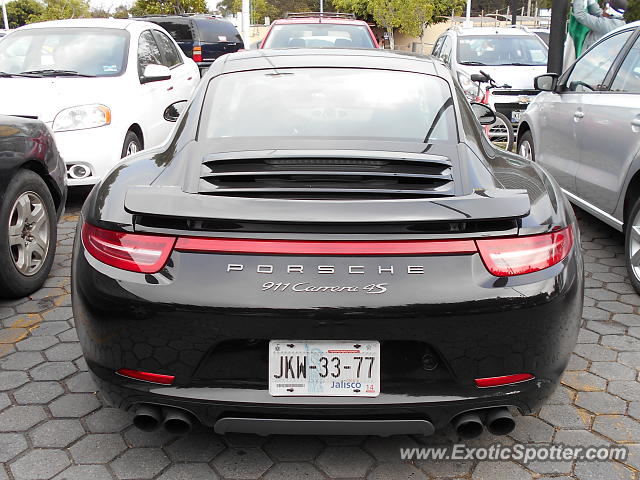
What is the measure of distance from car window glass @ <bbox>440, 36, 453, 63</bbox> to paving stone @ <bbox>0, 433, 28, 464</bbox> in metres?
9.92

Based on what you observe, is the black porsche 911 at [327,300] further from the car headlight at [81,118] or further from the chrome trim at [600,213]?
the car headlight at [81,118]

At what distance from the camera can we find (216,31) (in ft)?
54.5

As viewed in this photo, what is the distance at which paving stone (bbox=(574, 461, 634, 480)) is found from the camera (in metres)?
2.63

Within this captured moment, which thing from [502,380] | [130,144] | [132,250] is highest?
[132,250]

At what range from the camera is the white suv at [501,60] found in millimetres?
9648

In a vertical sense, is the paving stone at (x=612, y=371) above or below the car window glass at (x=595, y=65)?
below

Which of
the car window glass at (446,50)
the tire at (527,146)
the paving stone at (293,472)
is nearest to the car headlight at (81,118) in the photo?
the tire at (527,146)

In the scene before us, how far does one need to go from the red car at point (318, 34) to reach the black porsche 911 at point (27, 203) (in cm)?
611

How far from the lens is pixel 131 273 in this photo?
234 centimetres

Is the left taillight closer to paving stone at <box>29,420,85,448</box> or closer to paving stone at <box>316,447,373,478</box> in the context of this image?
paving stone at <box>29,420,85,448</box>

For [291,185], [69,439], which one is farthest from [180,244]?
[69,439]

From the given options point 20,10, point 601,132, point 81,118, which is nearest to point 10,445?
point 81,118

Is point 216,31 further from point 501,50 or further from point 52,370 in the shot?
point 52,370

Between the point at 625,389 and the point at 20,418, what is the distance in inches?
Answer: 112
